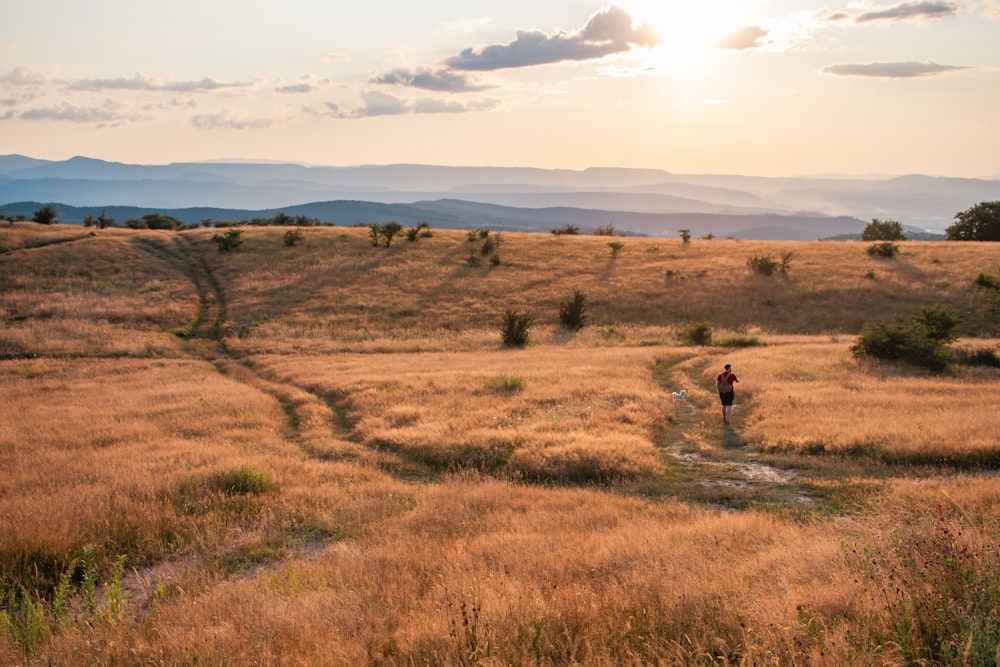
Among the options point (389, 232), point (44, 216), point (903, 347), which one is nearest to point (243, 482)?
point (903, 347)

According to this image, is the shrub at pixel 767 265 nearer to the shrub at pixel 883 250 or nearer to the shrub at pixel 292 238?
the shrub at pixel 883 250

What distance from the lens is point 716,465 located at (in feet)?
41.8

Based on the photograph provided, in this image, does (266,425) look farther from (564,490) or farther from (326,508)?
(564,490)

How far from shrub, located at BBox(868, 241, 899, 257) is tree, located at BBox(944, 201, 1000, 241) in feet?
57.5

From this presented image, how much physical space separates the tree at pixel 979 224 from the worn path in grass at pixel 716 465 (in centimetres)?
6334

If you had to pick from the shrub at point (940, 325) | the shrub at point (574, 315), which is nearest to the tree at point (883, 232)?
the shrub at point (574, 315)

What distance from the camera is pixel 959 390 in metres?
17.8

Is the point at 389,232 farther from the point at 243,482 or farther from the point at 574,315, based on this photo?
the point at 243,482

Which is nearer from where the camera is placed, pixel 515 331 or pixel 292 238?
pixel 515 331

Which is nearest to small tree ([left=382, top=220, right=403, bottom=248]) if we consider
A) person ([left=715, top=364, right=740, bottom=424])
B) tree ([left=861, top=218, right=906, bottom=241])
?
person ([left=715, top=364, right=740, bottom=424])

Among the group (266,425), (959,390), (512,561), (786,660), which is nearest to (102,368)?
(266,425)

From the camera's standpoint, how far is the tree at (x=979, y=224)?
6175 cm

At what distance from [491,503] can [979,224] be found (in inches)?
3041

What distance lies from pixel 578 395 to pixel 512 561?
487 inches
